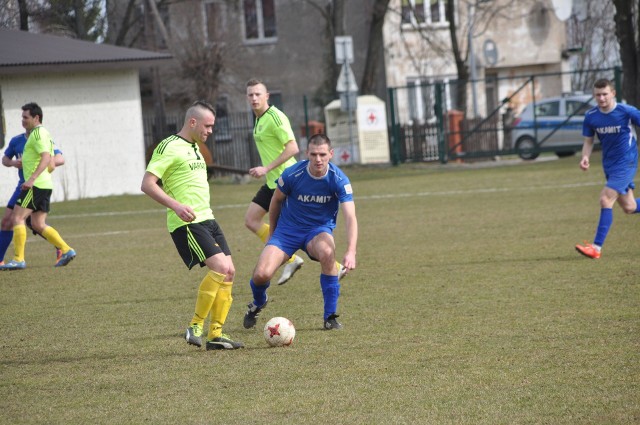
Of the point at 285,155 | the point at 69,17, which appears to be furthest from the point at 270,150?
the point at 69,17

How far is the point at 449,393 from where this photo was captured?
6055mm

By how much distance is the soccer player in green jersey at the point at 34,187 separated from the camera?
13164 mm

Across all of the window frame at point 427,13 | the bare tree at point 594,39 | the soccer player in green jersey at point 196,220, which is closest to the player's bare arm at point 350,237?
the soccer player in green jersey at point 196,220

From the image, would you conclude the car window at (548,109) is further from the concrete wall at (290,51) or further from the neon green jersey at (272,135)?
the neon green jersey at (272,135)

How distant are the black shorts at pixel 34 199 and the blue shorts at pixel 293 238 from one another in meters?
5.87

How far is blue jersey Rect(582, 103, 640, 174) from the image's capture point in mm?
12031

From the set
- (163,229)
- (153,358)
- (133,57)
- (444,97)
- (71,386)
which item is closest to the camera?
(71,386)

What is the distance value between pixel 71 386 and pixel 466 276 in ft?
17.2

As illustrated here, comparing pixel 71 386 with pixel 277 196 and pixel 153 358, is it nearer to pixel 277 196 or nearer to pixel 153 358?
pixel 153 358

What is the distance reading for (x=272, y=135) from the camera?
11031 mm

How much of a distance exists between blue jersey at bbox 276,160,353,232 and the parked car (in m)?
23.4

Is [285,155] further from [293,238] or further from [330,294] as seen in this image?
[330,294]

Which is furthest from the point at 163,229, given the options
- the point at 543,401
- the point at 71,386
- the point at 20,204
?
the point at 543,401

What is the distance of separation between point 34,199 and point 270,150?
12.7 ft
